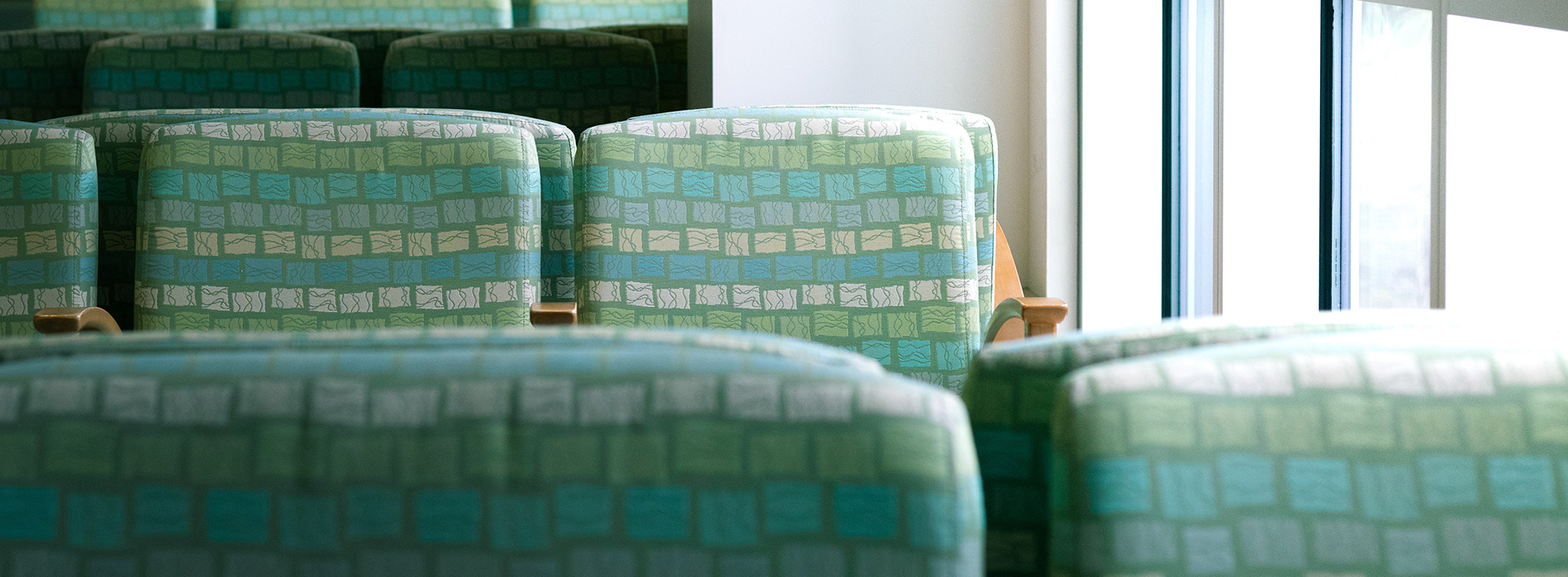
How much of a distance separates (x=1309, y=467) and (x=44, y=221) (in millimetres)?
1447

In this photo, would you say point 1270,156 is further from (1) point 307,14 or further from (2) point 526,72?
(1) point 307,14

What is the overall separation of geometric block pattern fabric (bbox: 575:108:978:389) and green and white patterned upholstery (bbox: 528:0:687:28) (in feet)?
6.02

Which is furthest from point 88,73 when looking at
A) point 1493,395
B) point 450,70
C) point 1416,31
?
point 1493,395

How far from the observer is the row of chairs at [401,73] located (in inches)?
86.0

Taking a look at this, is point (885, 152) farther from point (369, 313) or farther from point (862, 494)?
point (862, 494)

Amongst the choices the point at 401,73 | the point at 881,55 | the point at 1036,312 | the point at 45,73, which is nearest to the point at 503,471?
the point at 1036,312

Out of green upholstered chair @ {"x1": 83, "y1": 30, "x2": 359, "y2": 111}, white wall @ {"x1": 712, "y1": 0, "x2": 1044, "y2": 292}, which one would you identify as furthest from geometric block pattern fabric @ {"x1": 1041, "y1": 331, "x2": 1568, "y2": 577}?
green upholstered chair @ {"x1": 83, "y1": 30, "x2": 359, "y2": 111}

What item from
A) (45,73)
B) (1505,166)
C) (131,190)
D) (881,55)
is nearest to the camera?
(1505,166)

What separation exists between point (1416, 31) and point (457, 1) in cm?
237

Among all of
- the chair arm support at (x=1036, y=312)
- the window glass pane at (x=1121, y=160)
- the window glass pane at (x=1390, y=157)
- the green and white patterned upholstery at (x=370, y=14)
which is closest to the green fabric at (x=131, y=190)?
the chair arm support at (x=1036, y=312)

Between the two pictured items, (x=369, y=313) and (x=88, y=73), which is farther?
(x=88, y=73)

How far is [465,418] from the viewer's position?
1.29 ft

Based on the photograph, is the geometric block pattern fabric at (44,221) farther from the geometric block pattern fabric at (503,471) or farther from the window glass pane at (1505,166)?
the window glass pane at (1505,166)

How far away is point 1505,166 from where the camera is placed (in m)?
1.15
